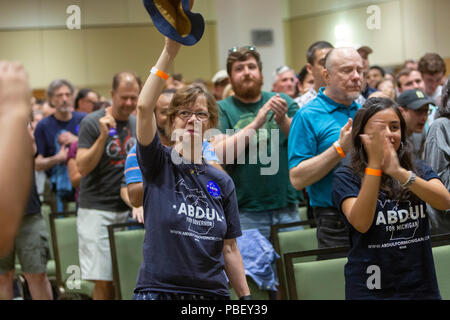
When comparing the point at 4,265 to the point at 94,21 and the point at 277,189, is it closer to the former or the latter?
the point at 277,189

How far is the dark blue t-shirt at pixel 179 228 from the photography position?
5.49 feet

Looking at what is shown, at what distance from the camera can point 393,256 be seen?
1.78m

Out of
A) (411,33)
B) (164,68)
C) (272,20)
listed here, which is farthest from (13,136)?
(411,33)

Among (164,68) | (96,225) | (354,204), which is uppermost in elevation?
(164,68)

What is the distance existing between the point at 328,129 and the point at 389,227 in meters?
0.75

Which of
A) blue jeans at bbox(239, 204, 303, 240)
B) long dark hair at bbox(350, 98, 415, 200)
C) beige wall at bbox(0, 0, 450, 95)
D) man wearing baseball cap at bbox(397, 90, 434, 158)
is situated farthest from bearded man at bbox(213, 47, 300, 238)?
beige wall at bbox(0, 0, 450, 95)

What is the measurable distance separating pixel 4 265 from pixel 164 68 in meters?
2.39

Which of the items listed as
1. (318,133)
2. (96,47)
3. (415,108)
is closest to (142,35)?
(96,47)

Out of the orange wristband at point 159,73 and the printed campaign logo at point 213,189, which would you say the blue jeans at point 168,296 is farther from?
the orange wristband at point 159,73

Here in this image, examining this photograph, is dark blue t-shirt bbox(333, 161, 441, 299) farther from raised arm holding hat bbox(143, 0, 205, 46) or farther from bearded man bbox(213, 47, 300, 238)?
bearded man bbox(213, 47, 300, 238)

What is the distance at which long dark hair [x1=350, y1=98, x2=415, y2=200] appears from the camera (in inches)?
71.7

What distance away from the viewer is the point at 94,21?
8.59 m

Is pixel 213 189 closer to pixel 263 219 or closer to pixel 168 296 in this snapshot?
pixel 168 296

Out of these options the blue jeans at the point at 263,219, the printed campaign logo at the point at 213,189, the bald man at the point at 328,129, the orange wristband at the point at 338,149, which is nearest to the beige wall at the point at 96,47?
the blue jeans at the point at 263,219
